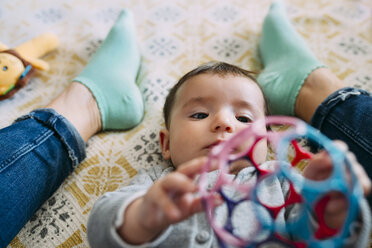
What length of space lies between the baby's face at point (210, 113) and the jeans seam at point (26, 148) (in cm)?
26

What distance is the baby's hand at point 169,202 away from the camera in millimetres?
379

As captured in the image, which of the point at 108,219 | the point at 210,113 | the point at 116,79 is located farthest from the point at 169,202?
the point at 116,79

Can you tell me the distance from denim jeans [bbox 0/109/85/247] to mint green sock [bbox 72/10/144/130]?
0.37ft

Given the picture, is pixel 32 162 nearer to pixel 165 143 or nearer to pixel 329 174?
pixel 165 143

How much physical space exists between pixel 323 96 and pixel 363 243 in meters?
0.47

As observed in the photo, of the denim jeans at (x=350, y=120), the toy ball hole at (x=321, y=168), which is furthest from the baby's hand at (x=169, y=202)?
the denim jeans at (x=350, y=120)

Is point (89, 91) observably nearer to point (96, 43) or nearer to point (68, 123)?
point (68, 123)

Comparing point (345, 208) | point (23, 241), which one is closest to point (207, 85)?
point (345, 208)

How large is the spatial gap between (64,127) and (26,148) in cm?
9

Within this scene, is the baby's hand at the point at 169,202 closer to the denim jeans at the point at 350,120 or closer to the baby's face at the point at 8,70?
the denim jeans at the point at 350,120

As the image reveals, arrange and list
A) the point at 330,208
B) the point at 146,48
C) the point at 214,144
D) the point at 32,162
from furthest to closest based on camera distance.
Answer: the point at 146,48
the point at 32,162
the point at 214,144
the point at 330,208

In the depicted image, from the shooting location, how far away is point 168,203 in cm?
38

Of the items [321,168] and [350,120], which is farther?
[350,120]

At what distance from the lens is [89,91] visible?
81 cm
